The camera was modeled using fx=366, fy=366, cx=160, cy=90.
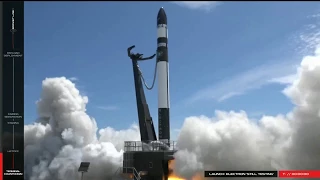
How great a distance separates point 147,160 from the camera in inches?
1334

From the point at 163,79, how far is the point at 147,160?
9176mm

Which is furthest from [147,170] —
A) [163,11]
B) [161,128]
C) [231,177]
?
[163,11]

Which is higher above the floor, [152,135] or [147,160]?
[152,135]

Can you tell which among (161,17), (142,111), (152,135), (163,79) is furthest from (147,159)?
(161,17)

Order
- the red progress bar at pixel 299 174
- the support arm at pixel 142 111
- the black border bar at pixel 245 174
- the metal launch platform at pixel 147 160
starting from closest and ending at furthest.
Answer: the black border bar at pixel 245 174 < the red progress bar at pixel 299 174 < the metal launch platform at pixel 147 160 < the support arm at pixel 142 111

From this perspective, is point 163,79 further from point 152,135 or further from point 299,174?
point 299,174

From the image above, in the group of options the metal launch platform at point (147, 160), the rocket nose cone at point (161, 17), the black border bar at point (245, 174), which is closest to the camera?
the black border bar at point (245, 174)

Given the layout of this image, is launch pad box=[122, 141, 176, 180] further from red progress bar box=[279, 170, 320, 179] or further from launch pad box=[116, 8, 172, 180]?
red progress bar box=[279, 170, 320, 179]

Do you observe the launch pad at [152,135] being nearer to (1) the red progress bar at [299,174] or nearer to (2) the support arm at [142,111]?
(2) the support arm at [142,111]

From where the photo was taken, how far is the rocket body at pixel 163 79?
37.7 metres

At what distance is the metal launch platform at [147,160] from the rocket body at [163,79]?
2.90 meters

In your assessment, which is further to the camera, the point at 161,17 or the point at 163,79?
the point at 161,17

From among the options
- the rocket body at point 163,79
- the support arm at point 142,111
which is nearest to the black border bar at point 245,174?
the rocket body at point 163,79

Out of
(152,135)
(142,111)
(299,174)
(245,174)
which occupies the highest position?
(142,111)
